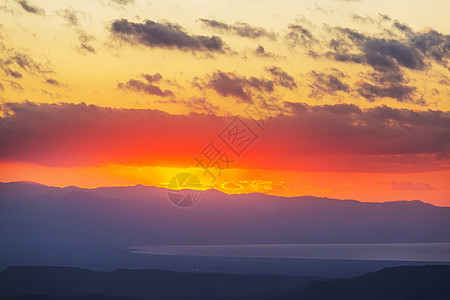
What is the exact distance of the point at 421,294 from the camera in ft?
554

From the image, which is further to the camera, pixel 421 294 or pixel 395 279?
pixel 395 279

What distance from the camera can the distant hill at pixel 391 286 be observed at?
557ft

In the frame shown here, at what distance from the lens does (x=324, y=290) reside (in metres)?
190

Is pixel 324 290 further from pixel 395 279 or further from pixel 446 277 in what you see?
pixel 446 277

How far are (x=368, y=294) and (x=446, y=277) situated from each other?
23219mm

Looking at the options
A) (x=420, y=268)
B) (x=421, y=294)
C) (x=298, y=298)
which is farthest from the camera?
(x=298, y=298)

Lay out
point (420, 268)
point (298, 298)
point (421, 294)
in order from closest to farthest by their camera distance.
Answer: point (421, 294) < point (420, 268) < point (298, 298)

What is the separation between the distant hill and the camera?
16988cm

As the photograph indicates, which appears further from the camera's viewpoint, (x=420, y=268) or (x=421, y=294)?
(x=420, y=268)

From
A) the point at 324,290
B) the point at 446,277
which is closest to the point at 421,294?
the point at 446,277

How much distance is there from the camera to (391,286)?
593 ft

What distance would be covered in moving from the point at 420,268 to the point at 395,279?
26.6 feet

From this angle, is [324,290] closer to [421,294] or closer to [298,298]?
[298,298]

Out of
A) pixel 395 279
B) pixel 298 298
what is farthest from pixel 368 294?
pixel 298 298
